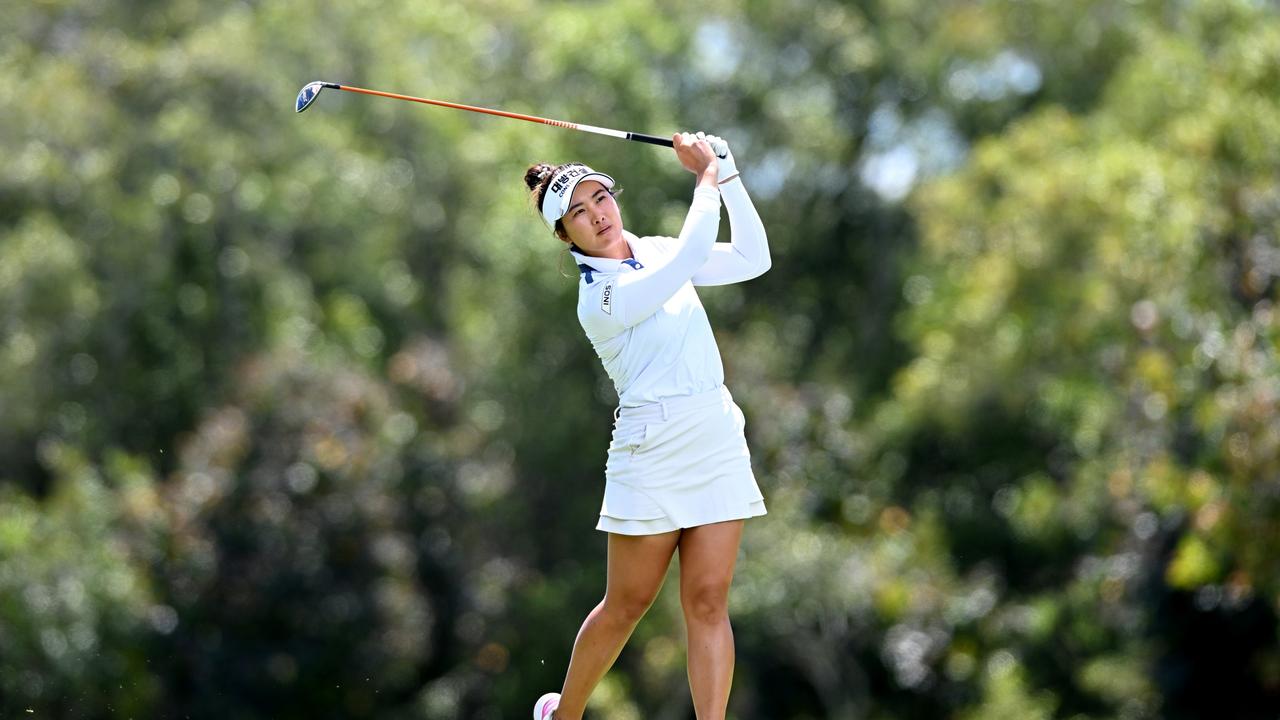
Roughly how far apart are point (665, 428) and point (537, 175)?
963mm

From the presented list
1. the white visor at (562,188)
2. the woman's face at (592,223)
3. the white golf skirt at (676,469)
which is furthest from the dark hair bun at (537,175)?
the white golf skirt at (676,469)

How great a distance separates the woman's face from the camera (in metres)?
5.82

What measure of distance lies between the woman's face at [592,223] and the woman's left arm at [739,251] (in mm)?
329

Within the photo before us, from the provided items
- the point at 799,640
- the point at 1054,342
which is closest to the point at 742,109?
the point at 1054,342

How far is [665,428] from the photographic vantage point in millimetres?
5676

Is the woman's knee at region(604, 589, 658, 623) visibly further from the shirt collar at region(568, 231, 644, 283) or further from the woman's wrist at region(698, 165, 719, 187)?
the woman's wrist at region(698, 165, 719, 187)

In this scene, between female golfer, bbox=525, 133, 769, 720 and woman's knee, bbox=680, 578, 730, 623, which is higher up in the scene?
female golfer, bbox=525, 133, 769, 720

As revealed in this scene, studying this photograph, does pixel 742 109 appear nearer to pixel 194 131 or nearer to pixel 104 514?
pixel 194 131

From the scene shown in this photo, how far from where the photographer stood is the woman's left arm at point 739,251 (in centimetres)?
602

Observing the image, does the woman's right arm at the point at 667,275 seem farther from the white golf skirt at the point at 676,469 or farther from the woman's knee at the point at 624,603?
the woman's knee at the point at 624,603

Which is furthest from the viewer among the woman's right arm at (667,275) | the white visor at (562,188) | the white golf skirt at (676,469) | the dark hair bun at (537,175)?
the dark hair bun at (537,175)

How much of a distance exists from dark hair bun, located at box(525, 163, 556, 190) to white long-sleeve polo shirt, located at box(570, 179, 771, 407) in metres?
0.27

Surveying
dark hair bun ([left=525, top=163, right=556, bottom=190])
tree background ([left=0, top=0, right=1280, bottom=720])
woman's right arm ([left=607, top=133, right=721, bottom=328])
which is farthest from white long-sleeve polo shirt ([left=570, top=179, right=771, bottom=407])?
tree background ([left=0, top=0, right=1280, bottom=720])

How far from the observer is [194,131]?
27.1 m
